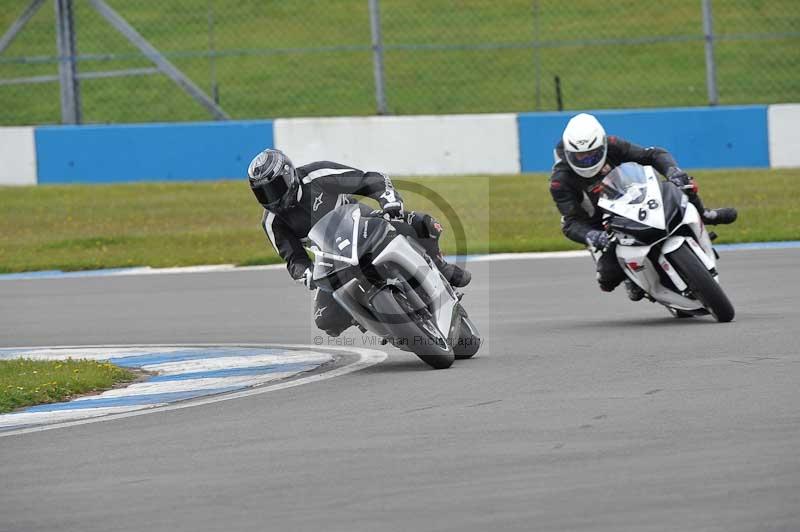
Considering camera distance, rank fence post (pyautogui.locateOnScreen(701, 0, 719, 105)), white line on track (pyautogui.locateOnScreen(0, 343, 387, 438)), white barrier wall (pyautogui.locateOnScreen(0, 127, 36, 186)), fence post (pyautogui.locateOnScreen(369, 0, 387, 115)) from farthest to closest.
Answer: white barrier wall (pyautogui.locateOnScreen(0, 127, 36, 186)) → fence post (pyautogui.locateOnScreen(369, 0, 387, 115)) → fence post (pyautogui.locateOnScreen(701, 0, 719, 105)) → white line on track (pyautogui.locateOnScreen(0, 343, 387, 438))

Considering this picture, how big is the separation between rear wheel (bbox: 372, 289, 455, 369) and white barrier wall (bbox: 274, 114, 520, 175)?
36.5ft

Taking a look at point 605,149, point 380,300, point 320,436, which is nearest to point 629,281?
point 605,149

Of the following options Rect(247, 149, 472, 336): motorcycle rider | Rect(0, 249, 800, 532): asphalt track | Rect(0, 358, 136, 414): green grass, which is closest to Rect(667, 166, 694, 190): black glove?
Rect(0, 249, 800, 532): asphalt track

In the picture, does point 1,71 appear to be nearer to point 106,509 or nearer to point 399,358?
point 399,358

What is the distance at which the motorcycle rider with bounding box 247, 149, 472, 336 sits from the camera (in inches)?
371

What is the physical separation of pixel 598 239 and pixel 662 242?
17.1 inches

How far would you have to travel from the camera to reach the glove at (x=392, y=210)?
9.30 meters

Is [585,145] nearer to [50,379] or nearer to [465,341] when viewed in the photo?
[465,341]

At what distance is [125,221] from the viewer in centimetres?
2019

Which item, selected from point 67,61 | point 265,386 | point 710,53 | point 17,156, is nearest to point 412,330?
point 265,386

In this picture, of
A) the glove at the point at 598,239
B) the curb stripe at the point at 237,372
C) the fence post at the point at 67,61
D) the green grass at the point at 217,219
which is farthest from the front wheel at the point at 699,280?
the fence post at the point at 67,61

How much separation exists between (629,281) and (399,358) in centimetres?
184

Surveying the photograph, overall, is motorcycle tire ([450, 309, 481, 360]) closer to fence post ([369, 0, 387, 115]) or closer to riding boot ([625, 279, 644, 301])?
riding boot ([625, 279, 644, 301])

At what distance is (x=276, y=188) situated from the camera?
9461 mm
